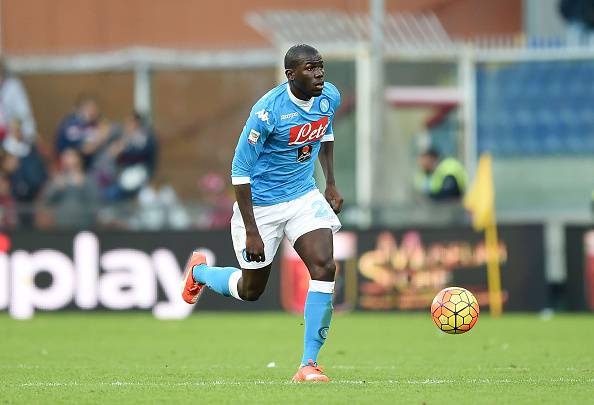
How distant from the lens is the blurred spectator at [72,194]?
17953 mm

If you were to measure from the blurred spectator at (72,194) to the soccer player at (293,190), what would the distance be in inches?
317

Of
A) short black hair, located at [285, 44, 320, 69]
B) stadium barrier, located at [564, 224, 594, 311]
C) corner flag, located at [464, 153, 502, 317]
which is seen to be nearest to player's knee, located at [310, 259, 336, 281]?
short black hair, located at [285, 44, 320, 69]

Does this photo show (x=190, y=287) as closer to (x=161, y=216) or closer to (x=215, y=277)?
(x=215, y=277)

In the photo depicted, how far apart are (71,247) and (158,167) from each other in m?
3.48

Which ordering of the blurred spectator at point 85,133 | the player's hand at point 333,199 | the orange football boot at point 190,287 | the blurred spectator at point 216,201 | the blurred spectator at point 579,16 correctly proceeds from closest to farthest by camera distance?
the player's hand at point 333,199
the orange football boot at point 190,287
the blurred spectator at point 216,201
the blurred spectator at point 85,133
the blurred spectator at point 579,16

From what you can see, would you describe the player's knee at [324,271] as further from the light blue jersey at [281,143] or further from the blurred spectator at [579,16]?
the blurred spectator at [579,16]

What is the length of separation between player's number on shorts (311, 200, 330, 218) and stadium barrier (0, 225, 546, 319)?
7906mm

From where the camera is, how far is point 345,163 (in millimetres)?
19266

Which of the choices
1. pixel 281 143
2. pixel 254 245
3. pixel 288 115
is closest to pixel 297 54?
pixel 288 115

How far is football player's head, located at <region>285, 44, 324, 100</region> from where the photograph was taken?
9.21 m

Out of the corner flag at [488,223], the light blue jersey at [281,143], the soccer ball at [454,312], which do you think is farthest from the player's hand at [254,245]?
the corner flag at [488,223]

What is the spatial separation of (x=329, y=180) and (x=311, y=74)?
3.65 ft

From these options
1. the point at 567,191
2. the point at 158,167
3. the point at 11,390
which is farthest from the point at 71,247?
the point at 11,390

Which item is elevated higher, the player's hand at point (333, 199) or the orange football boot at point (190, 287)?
the player's hand at point (333, 199)
